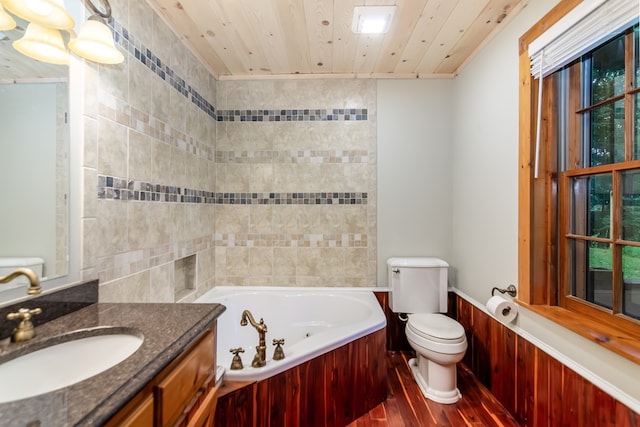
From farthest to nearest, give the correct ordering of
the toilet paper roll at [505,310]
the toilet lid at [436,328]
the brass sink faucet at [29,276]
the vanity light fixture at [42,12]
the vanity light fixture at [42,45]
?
the toilet lid at [436,328] → the toilet paper roll at [505,310] → the vanity light fixture at [42,45] → the vanity light fixture at [42,12] → the brass sink faucet at [29,276]

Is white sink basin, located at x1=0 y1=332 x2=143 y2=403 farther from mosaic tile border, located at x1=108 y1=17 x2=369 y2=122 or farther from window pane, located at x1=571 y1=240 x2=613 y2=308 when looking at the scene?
window pane, located at x1=571 y1=240 x2=613 y2=308

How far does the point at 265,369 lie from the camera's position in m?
1.37

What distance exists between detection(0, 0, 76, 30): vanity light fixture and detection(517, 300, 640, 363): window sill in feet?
7.43

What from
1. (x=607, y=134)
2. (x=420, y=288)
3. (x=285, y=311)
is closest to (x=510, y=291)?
(x=420, y=288)

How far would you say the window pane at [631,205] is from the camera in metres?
1.18

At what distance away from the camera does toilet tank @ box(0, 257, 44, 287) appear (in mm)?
958

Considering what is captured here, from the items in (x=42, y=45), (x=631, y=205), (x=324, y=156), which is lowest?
(x=631, y=205)

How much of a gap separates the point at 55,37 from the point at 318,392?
1918mm

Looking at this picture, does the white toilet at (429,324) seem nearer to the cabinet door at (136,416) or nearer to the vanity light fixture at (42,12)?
the cabinet door at (136,416)

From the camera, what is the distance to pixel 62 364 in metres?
0.87

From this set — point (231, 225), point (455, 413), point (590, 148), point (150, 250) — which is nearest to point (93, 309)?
point (150, 250)

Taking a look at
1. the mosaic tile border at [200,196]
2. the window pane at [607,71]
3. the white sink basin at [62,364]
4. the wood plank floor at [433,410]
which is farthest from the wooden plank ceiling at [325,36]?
the wood plank floor at [433,410]

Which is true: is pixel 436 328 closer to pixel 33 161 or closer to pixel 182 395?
pixel 182 395

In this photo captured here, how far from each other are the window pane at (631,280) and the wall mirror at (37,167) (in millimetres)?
2263
